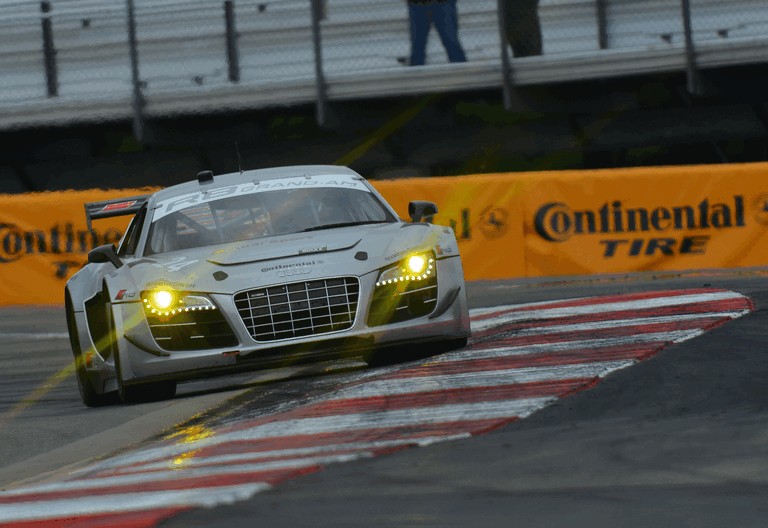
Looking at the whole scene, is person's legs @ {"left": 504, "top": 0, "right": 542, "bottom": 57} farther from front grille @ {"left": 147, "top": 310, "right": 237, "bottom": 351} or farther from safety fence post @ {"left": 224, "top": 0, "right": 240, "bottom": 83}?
front grille @ {"left": 147, "top": 310, "right": 237, "bottom": 351}

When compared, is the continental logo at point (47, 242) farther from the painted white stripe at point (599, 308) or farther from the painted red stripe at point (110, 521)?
the painted red stripe at point (110, 521)

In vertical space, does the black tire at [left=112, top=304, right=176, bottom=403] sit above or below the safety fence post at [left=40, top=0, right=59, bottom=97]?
below

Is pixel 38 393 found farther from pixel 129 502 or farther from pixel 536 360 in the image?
pixel 129 502

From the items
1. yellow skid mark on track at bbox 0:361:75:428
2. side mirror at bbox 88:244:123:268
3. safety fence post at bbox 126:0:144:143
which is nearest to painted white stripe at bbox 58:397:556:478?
yellow skid mark on track at bbox 0:361:75:428

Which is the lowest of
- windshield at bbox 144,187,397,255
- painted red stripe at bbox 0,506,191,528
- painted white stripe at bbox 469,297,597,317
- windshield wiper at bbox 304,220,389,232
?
painted white stripe at bbox 469,297,597,317

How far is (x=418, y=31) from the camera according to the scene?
19953 millimetres

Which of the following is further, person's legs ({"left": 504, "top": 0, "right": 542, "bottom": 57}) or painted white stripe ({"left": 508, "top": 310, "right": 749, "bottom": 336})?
person's legs ({"left": 504, "top": 0, "right": 542, "bottom": 57})

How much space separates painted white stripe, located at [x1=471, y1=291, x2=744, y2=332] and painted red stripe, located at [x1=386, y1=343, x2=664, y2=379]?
2.39m

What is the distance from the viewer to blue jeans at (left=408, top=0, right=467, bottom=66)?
19.5 meters

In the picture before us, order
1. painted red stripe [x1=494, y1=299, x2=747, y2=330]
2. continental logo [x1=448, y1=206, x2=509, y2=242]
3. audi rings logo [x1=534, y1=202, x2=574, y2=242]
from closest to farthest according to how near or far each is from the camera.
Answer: painted red stripe [x1=494, y1=299, x2=747, y2=330] < audi rings logo [x1=534, y1=202, x2=574, y2=242] < continental logo [x1=448, y1=206, x2=509, y2=242]

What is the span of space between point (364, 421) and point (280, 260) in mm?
2060

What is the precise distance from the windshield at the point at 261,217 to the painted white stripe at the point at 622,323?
1.21 m

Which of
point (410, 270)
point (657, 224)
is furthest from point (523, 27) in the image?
point (410, 270)

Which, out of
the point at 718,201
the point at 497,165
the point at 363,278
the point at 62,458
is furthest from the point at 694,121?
the point at 62,458
